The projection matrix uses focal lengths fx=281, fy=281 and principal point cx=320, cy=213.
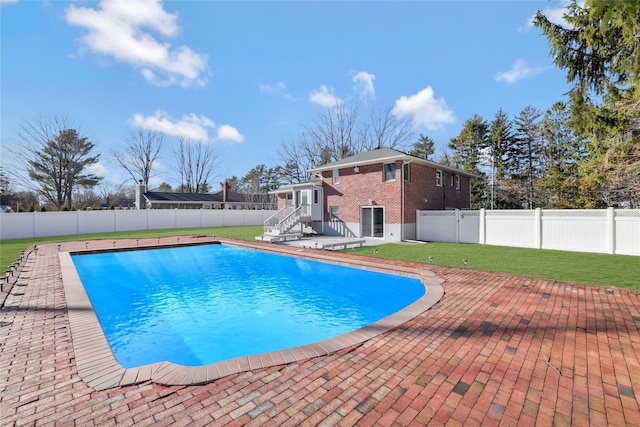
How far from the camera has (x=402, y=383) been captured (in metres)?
2.98

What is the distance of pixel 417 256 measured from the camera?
11703 mm

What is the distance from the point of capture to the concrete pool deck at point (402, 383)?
2473mm

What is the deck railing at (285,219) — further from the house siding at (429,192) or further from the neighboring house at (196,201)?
the neighboring house at (196,201)

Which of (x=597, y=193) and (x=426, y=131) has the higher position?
(x=426, y=131)

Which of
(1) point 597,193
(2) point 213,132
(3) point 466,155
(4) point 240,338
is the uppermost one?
(2) point 213,132

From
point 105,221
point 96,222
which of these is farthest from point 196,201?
point 96,222

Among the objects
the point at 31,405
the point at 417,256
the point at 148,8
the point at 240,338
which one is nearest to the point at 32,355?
the point at 31,405

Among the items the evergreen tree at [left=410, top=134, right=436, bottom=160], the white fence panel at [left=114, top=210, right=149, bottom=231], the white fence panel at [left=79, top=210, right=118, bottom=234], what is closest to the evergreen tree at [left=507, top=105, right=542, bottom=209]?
the evergreen tree at [left=410, top=134, right=436, bottom=160]

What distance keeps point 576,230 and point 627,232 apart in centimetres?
153

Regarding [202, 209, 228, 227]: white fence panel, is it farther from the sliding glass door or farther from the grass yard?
the grass yard

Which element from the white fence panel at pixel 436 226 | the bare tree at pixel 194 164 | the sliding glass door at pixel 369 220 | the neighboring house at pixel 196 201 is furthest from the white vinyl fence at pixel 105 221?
the white fence panel at pixel 436 226

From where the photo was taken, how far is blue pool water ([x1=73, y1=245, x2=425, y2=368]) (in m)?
5.54

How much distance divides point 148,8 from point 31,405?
525 inches

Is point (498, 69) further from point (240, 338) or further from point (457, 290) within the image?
point (240, 338)
